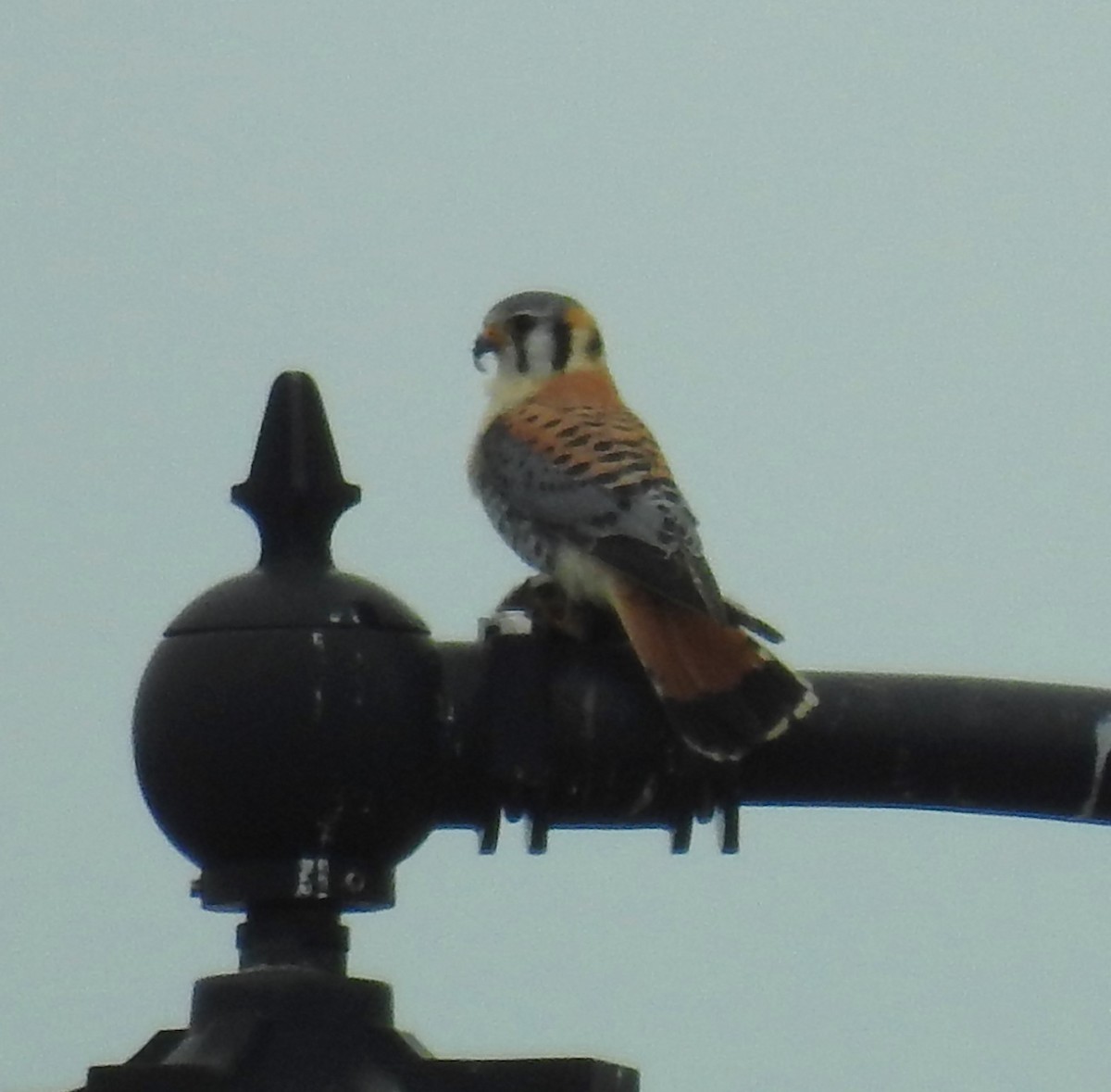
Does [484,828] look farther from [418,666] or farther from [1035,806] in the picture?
[1035,806]

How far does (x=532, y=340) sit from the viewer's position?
5742 mm

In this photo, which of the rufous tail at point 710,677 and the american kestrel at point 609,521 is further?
the american kestrel at point 609,521

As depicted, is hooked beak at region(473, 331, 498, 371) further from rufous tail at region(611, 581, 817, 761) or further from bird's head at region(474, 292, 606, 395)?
rufous tail at region(611, 581, 817, 761)

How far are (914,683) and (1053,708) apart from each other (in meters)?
0.15

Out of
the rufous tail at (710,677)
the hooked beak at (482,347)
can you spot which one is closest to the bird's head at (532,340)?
the hooked beak at (482,347)

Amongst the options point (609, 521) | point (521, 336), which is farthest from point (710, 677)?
point (521, 336)

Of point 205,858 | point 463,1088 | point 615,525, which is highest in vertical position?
point 615,525

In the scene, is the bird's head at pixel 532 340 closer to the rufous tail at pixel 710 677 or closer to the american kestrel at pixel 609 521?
the american kestrel at pixel 609 521

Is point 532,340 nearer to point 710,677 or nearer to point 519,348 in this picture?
point 519,348

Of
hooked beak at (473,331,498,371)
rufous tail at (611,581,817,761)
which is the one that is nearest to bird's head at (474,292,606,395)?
hooked beak at (473,331,498,371)

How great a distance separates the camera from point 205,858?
2.20m

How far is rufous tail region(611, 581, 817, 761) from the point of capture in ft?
8.29

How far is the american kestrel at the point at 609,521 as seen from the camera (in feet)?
9.14

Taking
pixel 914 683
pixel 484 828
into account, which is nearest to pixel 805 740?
pixel 914 683
